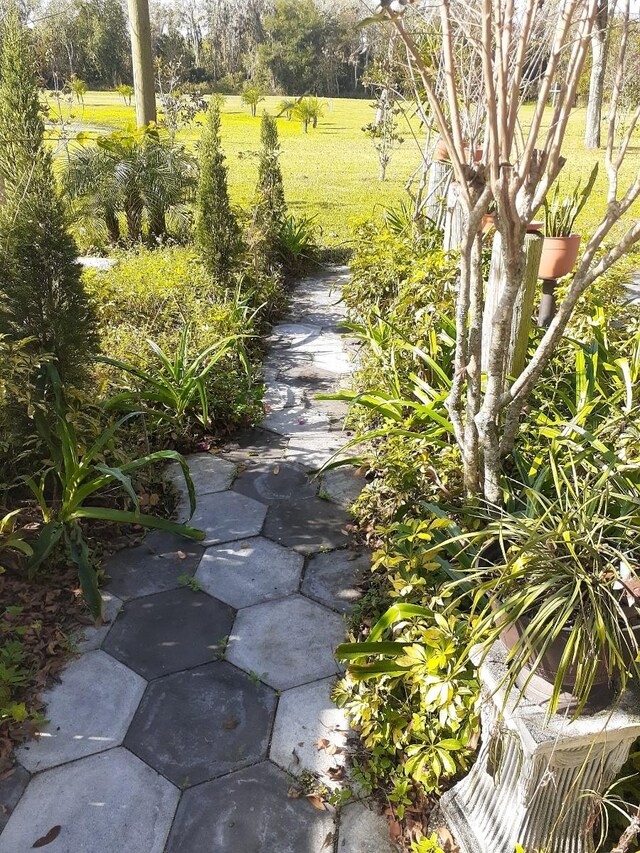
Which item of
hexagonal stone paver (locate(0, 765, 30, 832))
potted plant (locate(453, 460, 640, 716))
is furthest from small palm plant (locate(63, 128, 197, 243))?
potted plant (locate(453, 460, 640, 716))

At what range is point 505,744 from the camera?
153 centimetres

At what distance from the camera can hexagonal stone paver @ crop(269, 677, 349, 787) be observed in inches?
73.9

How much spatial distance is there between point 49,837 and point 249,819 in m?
0.53

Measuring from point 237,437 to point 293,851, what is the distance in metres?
2.32

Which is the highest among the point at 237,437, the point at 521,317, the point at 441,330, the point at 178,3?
the point at 178,3

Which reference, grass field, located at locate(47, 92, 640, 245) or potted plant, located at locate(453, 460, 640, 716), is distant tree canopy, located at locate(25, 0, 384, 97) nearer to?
grass field, located at locate(47, 92, 640, 245)

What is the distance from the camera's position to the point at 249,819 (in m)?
1.73

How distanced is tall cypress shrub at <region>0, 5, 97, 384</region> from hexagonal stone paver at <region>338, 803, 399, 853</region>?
203 cm

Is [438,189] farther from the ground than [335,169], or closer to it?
closer to it

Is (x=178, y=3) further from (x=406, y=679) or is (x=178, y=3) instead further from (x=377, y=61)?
(x=406, y=679)

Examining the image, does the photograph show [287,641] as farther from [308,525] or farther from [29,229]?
[29,229]

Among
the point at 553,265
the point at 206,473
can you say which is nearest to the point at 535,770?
the point at 206,473

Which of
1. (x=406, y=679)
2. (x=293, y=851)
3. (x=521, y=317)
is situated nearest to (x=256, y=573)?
(x=406, y=679)

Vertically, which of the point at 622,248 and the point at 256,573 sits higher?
the point at 622,248
